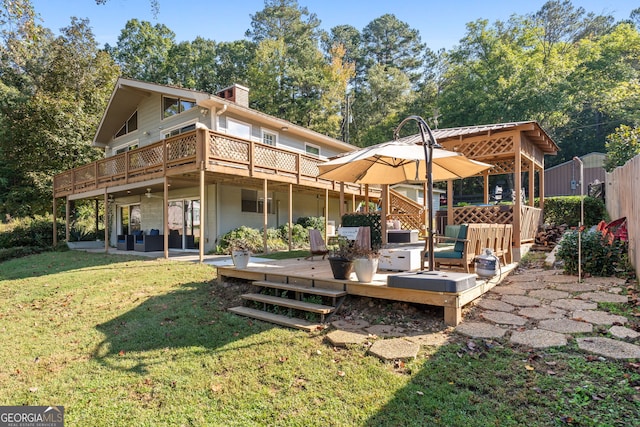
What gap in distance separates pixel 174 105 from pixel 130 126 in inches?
166

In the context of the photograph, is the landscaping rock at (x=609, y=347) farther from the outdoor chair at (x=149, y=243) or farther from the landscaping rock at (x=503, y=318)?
the outdoor chair at (x=149, y=243)

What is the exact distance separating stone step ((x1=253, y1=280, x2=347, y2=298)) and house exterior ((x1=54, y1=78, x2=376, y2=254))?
454 cm

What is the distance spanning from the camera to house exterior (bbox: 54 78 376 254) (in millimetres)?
10586

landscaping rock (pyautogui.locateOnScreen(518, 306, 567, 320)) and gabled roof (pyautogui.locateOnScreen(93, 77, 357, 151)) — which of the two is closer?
landscaping rock (pyautogui.locateOnScreen(518, 306, 567, 320))

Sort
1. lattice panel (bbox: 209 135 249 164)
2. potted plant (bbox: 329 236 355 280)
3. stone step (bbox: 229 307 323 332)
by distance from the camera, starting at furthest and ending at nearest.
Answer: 1. lattice panel (bbox: 209 135 249 164)
2. potted plant (bbox: 329 236 355 280)
3. stone step (bbox: 229 307 323 332)

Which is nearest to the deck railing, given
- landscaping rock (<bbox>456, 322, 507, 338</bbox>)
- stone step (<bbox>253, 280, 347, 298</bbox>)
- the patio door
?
the patio door

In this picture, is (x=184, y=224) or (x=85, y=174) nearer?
(x=184, y=224)

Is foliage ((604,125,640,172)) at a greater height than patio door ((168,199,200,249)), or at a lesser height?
greater

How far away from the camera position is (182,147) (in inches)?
410

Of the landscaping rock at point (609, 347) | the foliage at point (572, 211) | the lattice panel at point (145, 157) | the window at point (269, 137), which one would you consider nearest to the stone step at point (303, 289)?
the landscaping rock at point (609, 347)

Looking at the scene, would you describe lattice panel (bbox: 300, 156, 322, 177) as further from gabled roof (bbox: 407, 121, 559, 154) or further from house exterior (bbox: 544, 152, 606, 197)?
house exterior (bbox: 544, 152, 606, 197)

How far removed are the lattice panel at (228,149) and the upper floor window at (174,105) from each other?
449 cm

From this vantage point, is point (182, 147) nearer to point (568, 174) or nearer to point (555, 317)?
point (555, 317)

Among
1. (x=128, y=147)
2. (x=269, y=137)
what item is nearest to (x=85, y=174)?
(x=128, y=147)
